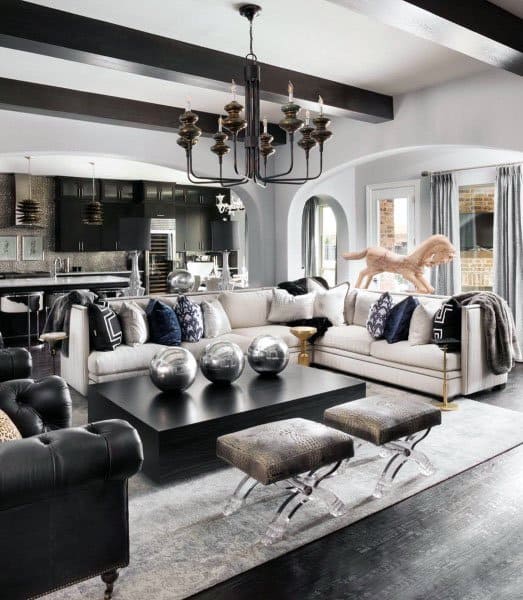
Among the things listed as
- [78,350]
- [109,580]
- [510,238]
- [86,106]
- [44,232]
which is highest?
[86,106]

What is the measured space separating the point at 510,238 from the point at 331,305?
2.28 meters

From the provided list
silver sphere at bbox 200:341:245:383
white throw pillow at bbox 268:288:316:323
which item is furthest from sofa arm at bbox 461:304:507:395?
silver sphere at bbox 200:341:245:383

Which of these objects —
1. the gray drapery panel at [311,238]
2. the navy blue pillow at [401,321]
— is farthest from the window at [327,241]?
the navy blue pillow at [401,321]

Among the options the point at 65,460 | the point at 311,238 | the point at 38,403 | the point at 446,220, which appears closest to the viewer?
the point at 65,460

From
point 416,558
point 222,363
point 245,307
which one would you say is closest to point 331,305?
point 245,307

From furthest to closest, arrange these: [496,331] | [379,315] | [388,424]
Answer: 1. [379,315]
2. [496,331]
3. [388,424]

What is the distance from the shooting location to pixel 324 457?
8.48 feet

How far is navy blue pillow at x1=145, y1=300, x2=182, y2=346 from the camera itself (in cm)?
509

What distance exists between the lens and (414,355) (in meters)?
4.91

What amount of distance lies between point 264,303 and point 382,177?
295 centimetres

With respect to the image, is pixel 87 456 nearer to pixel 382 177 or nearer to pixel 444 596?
pixel 444 596

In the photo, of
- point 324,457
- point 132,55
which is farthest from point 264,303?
point 324,457

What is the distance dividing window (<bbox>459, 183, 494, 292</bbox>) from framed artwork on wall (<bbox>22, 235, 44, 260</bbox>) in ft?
26.3

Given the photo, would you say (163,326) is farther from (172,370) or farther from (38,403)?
(38,403)
